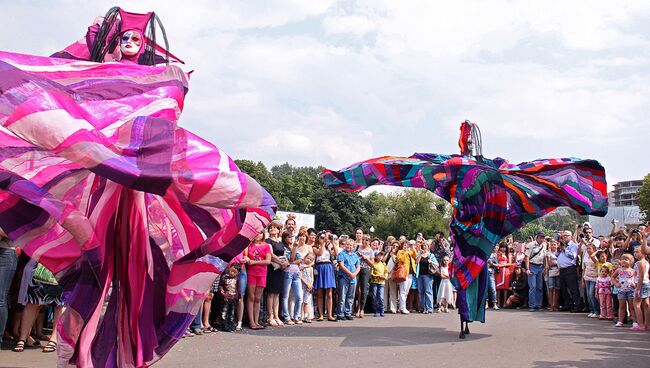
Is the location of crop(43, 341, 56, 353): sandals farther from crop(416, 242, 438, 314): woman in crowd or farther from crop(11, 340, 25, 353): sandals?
crop(416, 242, 438, 314): woman in crowd

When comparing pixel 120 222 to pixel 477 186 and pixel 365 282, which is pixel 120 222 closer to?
pixel 477 186

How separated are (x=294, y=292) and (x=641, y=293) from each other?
5.92 metres

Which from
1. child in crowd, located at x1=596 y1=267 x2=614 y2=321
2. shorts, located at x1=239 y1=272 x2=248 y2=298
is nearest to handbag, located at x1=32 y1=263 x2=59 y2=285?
shorts, located at x1=239 y1=272 x2=248 y2=298

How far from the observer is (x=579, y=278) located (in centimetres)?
1491

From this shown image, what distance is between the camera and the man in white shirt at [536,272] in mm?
15523

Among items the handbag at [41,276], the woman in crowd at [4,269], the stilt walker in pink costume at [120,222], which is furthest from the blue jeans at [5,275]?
the stilt walker in pink costume at [120,222]

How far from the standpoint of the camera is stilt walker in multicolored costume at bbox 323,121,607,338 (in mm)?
9023

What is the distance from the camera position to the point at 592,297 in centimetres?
1320

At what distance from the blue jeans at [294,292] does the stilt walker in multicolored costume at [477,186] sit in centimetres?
235

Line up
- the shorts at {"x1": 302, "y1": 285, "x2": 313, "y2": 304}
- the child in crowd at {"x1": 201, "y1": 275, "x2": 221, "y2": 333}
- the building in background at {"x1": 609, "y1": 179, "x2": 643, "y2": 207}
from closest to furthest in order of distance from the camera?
1. the child in crowd at {"x1": 201, "y1": 275, "x2": 221, "y2": 333}
2. the shorts at {"x1": 302, "y1": 285, "x2": 313, "y2": 304}
3. the building in background at {"x1": 609, "y1": 179, "x2": 643, "y2": 207}

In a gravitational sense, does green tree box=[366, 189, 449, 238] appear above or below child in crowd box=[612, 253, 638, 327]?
above

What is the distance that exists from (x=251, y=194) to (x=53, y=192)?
1463 mm

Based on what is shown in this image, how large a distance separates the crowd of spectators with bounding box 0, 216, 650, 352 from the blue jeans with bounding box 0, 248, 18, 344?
0.01m

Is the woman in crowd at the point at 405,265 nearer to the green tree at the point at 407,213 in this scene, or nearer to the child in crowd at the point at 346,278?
the child in crowd at the point at 346,278
